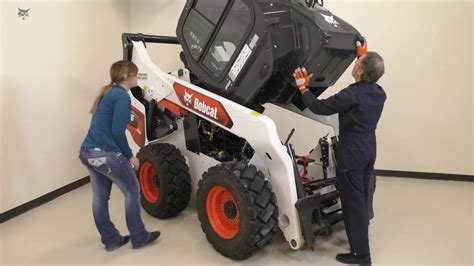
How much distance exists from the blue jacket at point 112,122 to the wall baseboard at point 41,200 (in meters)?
1.34

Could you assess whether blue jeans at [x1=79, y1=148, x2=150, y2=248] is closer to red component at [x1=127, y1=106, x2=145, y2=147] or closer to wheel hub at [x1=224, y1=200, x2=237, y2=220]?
wheel hub at [x1=224, y1=200, x2=237, y2=220]

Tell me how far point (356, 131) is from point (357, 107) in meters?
0.16

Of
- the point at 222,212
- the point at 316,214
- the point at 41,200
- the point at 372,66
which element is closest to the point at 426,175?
the point at 316,214

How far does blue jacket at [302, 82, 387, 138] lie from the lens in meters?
2.55

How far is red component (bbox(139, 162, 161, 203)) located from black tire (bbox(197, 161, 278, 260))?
89cm

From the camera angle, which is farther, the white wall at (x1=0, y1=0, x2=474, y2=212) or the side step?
the white wall at (x1=0, y1=0, x2=474, y2=212)

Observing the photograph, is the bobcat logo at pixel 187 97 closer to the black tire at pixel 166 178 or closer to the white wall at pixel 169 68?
the black tire at pixel 166 178

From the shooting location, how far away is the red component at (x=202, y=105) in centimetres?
287

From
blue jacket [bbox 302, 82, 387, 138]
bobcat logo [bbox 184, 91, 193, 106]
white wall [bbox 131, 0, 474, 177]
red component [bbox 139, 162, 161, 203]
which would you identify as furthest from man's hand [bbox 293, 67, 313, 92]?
white wall [bbox 131, 0, 474, 177]

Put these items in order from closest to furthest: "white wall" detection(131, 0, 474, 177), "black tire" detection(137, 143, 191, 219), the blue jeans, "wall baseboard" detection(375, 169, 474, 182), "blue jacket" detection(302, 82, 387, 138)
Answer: "blue jacket" detection(302, 82, 387, 138) < the blue jeans < "black tire" detection(137, 143, 191, 219) < "white wall" detection(131, 0, 474, 177) < "wall baseboard" detection(375, 169, 474, 182)

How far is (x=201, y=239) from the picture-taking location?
10.2 ft

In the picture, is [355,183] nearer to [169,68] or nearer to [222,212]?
[222,212]

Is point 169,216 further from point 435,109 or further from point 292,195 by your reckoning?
point 435,109

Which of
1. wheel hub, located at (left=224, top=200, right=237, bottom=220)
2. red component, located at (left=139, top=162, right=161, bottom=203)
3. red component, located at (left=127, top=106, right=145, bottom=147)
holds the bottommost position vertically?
red component, located at (left=139, top=162, right=161, bottom=203)
